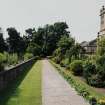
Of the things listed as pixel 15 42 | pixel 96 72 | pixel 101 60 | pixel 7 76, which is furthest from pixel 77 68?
pixel 15 42

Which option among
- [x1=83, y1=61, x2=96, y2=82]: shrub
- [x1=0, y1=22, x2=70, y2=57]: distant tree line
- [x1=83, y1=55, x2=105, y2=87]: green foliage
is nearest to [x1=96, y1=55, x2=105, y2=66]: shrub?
[x1=83, y1=55, x2=105, y2=87]: green foliage

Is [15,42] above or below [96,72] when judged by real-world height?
above

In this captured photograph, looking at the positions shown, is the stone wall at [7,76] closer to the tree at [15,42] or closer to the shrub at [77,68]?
the shrub at [77,68]

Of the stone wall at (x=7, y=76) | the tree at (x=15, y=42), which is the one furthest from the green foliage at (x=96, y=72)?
the tree at (x=15, y=42)

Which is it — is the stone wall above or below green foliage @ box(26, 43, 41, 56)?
below

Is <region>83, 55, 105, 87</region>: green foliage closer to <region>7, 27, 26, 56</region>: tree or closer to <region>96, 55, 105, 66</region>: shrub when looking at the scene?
<region>96, 55, 105, 66</region>: shrub

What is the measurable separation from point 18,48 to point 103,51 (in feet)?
246

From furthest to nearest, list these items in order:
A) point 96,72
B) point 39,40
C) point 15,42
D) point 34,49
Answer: point 39,40 < point 15,42 < point 34,49 < point 96,72

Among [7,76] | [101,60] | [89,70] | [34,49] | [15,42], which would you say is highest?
[15,42]

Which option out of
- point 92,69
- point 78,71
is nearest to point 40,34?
point 78,71

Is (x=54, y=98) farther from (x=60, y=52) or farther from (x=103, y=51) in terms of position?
(x=60, y=52)

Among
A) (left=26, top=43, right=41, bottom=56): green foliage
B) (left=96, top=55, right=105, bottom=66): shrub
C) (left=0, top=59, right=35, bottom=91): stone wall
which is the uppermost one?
(left=26, top=43, right=41, bottom=56): green foliage

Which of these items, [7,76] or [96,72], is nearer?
[7,76]

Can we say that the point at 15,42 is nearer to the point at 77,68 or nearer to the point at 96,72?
the point at 77,68
